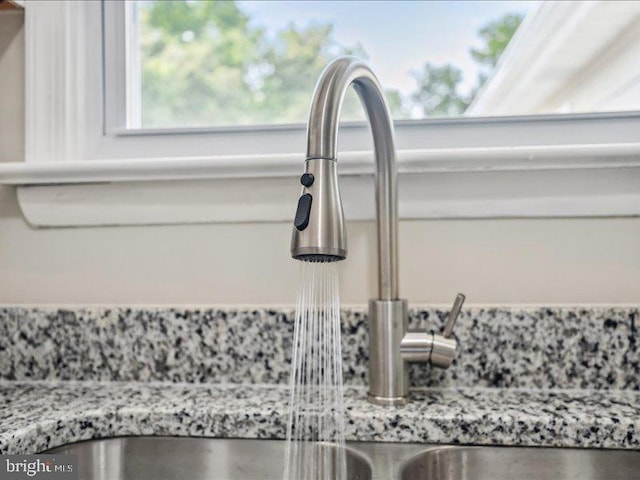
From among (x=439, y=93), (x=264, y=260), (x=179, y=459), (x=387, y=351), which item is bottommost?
(x=179, y=459)

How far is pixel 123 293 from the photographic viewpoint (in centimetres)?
84

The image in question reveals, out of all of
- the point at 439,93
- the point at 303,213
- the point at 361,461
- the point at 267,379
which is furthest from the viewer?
the point at 439,93

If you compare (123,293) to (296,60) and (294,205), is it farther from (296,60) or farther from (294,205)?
(296,60)

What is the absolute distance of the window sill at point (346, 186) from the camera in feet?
2.50

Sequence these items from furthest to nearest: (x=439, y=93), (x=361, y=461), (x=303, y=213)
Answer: (x=439, y=93), (x=361, y=461), (x=303, y=213)

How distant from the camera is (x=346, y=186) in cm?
81

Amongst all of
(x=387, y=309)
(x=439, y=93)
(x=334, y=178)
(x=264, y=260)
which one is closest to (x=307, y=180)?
(x=334, y=178)

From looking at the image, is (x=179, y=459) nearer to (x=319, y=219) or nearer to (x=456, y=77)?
(x=319, y=219)

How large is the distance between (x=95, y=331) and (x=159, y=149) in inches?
12.2

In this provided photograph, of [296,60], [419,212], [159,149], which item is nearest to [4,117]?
[159,149]

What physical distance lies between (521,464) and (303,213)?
1.35ft

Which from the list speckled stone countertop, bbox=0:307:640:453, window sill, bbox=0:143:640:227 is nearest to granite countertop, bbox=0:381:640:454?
speckled stone countertop, bbox=0:307:640:453

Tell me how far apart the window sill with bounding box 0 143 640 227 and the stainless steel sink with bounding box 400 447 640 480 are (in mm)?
319

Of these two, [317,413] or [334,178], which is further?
[317,413]
